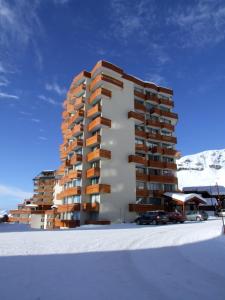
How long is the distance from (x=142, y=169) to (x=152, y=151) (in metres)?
4.31

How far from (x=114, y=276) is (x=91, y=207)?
35335mm

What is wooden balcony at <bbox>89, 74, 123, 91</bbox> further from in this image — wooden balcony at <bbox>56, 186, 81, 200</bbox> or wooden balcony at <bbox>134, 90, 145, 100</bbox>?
wooden balcony at <bbox>56, 186, 81, 200</bbox>

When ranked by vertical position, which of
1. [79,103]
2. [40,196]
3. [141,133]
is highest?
[79,103]

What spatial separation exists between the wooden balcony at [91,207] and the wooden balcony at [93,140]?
369 inches

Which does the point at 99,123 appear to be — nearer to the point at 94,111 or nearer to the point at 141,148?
the point at 94,111

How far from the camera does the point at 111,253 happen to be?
11.5 meters

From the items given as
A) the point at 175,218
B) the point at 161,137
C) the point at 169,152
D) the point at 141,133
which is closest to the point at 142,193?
the point at 141,133

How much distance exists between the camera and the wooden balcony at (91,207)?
4177cm

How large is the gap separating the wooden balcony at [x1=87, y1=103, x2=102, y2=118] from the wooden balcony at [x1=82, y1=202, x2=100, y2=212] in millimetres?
14591

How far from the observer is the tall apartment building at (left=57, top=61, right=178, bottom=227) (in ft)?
144

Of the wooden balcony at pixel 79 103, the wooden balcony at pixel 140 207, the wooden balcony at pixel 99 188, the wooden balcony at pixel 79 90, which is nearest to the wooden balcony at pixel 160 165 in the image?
the wooden balcony at pixel 140 207

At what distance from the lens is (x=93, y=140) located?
44.9 metres

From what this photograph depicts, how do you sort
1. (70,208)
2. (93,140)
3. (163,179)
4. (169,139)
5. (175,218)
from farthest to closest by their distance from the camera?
(169,139) → (163,179) → (70,208) → (93,140) → (175,218)

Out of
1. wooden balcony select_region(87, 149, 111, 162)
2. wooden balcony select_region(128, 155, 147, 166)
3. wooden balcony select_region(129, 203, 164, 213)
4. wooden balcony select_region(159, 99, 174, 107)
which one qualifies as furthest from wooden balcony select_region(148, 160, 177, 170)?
wooden balcony select_region(159, 99, 174, 107)
